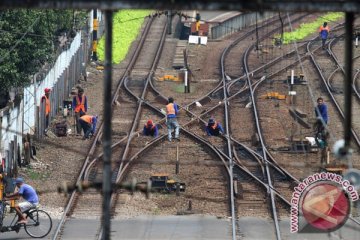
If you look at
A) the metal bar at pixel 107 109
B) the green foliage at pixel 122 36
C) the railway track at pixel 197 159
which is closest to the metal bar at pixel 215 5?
the metal bar at pixel 107 109

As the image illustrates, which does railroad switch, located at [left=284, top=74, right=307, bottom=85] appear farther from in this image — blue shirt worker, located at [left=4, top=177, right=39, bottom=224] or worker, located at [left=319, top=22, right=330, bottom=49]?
blue shirt worker, located at [left=4, top=177, right=39, bottom=224]

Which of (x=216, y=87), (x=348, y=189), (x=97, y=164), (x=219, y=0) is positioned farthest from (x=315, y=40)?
(x=219, y=0)

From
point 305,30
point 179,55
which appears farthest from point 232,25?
point 179,55

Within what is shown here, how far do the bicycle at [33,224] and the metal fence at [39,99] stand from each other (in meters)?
1.33

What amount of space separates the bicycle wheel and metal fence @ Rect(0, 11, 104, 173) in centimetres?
136

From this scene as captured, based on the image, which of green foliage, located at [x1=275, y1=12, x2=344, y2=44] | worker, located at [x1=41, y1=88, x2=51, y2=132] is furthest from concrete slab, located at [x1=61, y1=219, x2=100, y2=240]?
green foliage, located at [x1=275, y1=12, x2=344, y2=44]

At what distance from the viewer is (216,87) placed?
35.0 m

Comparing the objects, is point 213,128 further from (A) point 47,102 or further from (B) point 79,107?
(A) point 47,102

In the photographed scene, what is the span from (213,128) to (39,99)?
4.48m

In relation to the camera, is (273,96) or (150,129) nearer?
(150,129)

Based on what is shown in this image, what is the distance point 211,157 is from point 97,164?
258cm

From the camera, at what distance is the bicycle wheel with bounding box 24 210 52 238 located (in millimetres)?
19573

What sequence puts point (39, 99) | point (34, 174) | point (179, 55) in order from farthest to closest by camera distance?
1. point (179, 55)
2. point (39, 99)
3. point (34, 174)

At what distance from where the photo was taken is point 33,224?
64.6ft
